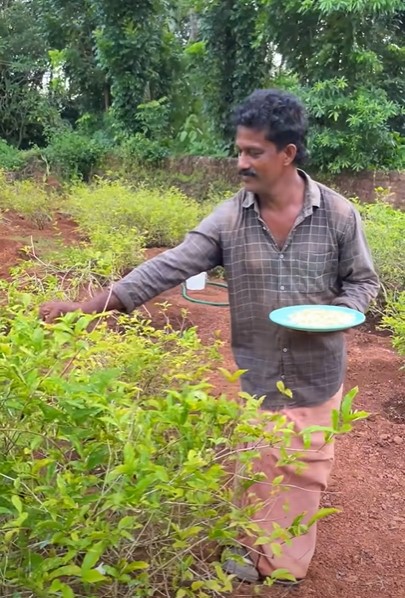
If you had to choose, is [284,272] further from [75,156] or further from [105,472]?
[75,156]

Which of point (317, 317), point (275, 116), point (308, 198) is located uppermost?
point (275, 116)

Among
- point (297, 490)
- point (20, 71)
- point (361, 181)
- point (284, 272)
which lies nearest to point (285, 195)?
point (284, 272)

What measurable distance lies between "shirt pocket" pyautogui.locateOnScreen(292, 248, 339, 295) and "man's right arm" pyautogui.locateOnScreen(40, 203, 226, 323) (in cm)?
26

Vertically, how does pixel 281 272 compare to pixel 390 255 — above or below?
above

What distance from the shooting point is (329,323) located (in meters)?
2.01

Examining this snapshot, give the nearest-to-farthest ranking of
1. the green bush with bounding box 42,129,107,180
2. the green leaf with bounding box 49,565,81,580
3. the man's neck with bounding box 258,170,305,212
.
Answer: the green leaf with bounding box 49,565,81,580
the man's neck with bounding box 258,170,305,212
the green bush with bounding box 42,129,107,180

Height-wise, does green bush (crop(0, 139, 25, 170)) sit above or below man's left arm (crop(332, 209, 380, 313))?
below

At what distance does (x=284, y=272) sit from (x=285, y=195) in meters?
0.24

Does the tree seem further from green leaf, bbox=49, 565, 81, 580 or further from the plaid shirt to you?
green leaf, bbox=49, 565, 81, 580

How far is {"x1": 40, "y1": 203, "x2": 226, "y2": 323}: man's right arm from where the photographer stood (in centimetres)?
207

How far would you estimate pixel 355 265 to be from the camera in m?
2.25

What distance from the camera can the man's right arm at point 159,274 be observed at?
2.07 metres

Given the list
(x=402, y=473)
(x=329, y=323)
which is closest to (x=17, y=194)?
(x=402, y=473)

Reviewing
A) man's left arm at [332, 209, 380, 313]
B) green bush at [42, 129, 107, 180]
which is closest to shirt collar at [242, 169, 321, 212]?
man's left arm at [332, 209, 380, 313]
